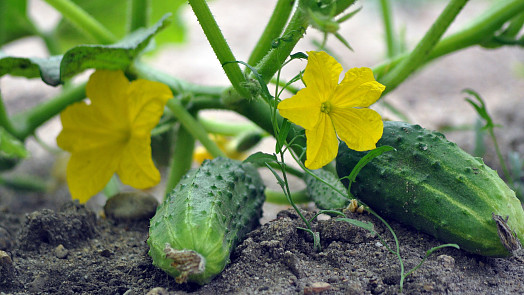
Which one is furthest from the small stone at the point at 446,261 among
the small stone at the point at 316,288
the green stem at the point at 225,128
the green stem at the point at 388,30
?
the green stem at the point at 388,30

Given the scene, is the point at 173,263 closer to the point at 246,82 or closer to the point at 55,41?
the point at 246,82

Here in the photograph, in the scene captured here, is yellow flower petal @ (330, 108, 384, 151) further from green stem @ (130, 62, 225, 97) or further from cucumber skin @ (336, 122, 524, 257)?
green stem @ (130, 62, 225, 97)

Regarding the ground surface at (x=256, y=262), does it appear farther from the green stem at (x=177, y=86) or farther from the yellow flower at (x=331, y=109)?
the green stem at (x=177, y=86)

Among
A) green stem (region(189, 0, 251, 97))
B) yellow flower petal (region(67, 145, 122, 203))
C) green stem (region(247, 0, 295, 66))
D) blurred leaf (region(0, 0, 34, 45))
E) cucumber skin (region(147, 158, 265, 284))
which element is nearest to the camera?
cucumber skin (region(147, 158, 265, 284))

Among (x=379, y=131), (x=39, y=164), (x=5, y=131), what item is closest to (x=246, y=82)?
(x=379, y=131)

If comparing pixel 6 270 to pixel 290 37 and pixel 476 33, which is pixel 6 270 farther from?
pixel 476 33

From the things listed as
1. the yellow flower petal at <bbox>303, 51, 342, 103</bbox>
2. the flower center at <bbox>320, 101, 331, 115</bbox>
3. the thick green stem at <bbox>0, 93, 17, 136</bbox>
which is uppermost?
the yellow flower petal at <bbox>303, 51, 342, 103</bbox>

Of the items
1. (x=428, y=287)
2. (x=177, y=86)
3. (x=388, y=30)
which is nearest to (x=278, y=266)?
(x=428, y=287)

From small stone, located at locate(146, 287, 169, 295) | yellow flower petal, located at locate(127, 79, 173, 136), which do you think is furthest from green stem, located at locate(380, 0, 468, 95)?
small stone, located at locate(146, 287, 169, 295)
